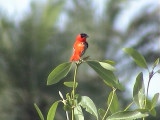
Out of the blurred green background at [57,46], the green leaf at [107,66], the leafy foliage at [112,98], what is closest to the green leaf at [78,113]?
the leafy foliage at [112,98]

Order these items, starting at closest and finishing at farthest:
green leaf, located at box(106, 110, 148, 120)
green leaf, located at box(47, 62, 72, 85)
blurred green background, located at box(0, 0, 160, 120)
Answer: green leaf, located at box(106, 110, 148, 120)
green leaf, located at box(47, 62, 72, 85)
blurred green background, located at box(0, 0, 160, 120)

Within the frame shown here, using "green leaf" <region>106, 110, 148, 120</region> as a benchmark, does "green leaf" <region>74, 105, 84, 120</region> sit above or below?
above

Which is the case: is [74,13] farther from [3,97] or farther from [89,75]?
[3,97]

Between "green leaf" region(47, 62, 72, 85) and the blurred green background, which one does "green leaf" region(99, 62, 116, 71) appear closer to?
"green leaf" region(47, 62, 72, 85)

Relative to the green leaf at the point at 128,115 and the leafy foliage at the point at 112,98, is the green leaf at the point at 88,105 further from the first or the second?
the green leaf at the point at 128,115

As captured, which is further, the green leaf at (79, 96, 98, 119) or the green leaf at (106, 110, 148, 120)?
the green leaf at (79, 96, 98, 119)

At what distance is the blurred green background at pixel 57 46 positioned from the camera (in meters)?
6.88

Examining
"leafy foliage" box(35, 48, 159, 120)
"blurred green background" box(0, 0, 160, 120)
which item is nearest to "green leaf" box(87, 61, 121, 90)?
"leafy foliage" box(35, 48, 159, 120)

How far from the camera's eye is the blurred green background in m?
6.88

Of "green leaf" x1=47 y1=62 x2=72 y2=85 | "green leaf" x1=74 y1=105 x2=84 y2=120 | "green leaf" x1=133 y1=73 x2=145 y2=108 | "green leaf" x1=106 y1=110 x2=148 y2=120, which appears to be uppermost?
"green leaf" x1=47 y1=62 x2=72 y2=85

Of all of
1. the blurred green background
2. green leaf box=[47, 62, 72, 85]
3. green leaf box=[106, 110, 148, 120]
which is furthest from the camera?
the blurred green background

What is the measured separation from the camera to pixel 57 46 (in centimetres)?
744

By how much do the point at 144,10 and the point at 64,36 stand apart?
1.46 m

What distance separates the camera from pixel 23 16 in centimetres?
749
